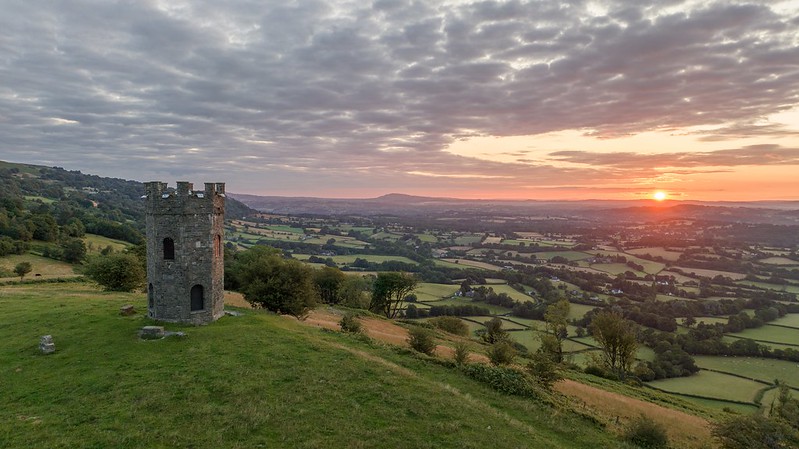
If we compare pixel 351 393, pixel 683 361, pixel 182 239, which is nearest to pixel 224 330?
pixel 182 239

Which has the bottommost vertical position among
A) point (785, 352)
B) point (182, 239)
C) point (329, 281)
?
point (785, 352)

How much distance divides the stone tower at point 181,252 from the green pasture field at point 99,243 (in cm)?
7316

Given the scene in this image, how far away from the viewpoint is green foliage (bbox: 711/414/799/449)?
18011 mm

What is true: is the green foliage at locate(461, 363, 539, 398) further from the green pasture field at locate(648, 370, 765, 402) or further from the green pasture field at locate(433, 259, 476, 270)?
the green pasture field at locate(433, 259, 476, 270)

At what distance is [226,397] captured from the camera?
17750 millimetres

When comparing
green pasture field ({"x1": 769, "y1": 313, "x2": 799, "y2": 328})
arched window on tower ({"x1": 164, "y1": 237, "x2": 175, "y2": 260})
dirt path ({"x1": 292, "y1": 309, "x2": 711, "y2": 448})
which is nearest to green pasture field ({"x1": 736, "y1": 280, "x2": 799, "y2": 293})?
green pasture field ({"x1": 769, "y1": 313, "x2": 799, "y2": 328})

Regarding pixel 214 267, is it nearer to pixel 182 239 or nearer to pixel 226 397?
pixel 182 239

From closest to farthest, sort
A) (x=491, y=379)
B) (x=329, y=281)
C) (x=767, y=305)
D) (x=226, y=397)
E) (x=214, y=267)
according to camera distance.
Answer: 1. (x=226, y=397)
2. (x=491, y=379)
3. (x=214, y=267)
4. (x=329, y=281)
5. (x=767, y=305)

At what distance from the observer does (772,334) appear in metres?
63.2

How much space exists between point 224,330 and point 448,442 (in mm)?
16865

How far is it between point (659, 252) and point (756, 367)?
10170cm

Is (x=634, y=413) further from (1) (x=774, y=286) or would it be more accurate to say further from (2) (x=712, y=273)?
(2) (x=712, y=273)

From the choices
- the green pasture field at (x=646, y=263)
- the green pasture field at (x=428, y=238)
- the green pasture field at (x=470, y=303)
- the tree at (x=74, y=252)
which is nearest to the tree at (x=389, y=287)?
the green pasture field at (x=470, y=303)

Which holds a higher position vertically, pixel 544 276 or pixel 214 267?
pixel 214 267
